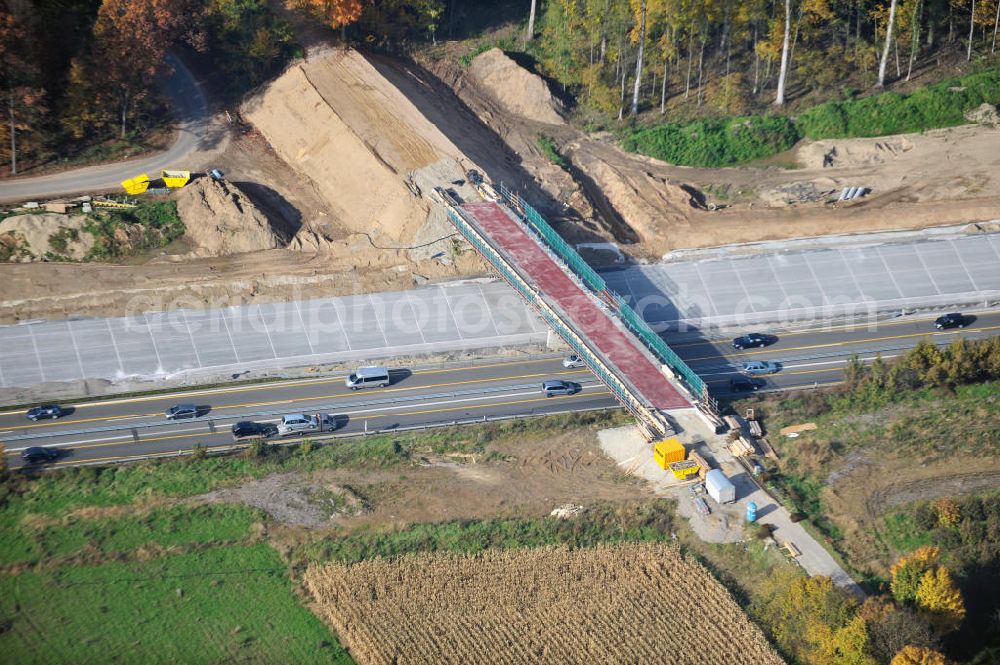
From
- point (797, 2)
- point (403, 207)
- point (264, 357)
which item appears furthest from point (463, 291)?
point (797, 2)

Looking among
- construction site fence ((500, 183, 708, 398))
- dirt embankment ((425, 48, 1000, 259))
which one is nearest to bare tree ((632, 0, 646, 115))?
dirt embankment ((425, 48, 1000, 259))

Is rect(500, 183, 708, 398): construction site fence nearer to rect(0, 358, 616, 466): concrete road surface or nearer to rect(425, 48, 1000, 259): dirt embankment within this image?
rect(425, 48, 1000, 259): dirt embankment

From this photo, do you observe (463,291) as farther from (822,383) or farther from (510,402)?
(822,383)

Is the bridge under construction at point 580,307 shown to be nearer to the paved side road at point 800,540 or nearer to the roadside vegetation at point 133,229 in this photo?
the paved side road at point 800,540

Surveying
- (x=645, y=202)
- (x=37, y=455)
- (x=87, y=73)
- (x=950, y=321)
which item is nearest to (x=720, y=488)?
(x=950, y=321)

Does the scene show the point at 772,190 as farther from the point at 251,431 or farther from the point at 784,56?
the point at 251,431

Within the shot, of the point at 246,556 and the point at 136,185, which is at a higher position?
the point at 136,185
